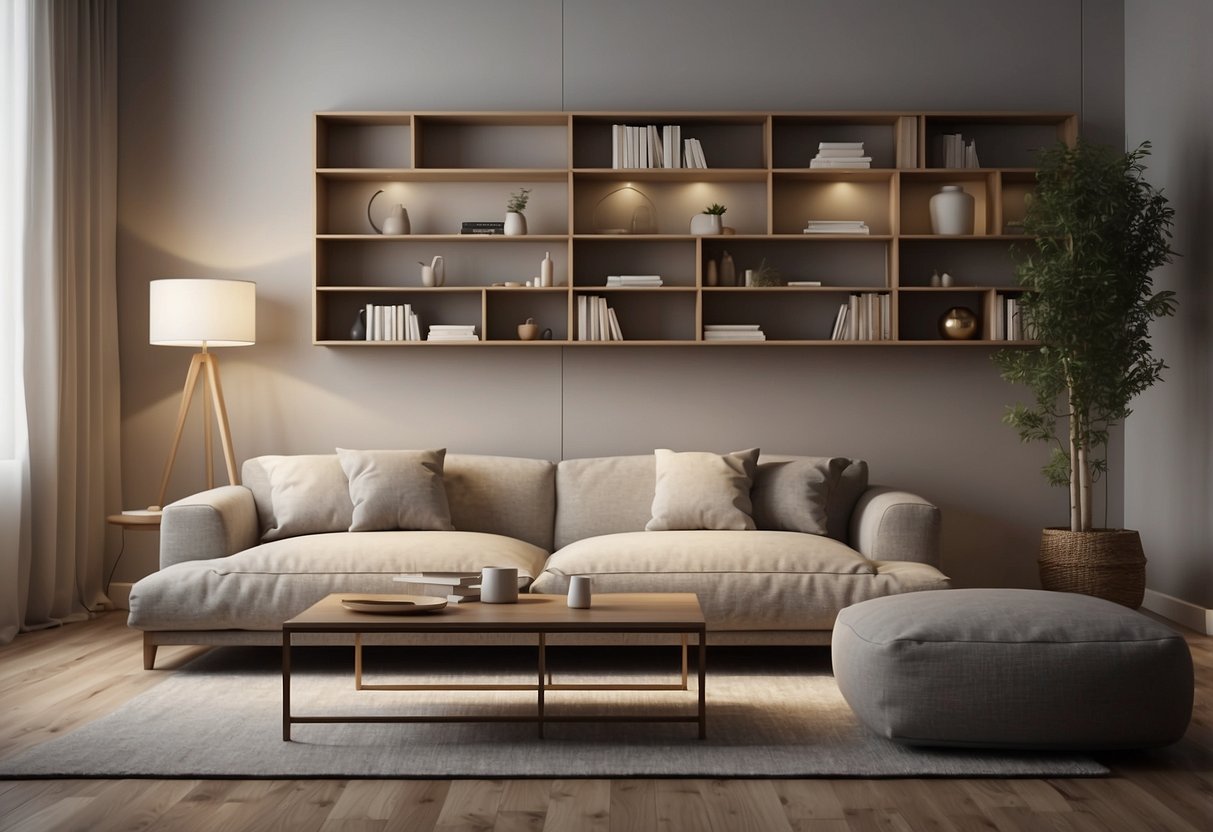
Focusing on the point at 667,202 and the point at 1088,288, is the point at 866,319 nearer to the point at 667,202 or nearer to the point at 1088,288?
the point at 1088,288

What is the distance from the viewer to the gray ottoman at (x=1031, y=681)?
282 centimetres

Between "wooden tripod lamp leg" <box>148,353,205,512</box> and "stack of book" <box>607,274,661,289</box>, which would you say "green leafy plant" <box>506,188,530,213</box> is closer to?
"stack of book" <box>607,274,661,289</box>

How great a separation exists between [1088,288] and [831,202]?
1275 millimetres

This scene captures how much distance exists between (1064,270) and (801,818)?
2.96 metres

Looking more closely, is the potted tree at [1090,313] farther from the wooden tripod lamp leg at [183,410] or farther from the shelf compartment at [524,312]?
the wooden tripod lamp leg at [183,410]

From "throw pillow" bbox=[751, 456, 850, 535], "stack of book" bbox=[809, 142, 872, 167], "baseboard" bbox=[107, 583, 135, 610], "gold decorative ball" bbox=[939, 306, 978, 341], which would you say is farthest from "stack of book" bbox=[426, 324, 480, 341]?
"gold decorative ball" bbox=[939, 306, 978, 341]

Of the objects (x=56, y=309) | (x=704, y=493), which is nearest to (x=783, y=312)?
(x=704, y=493)

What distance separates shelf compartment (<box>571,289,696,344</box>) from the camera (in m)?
5.32

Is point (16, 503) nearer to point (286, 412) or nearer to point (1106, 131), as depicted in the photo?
point (286, 412)

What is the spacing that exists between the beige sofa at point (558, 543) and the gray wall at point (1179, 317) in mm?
1346

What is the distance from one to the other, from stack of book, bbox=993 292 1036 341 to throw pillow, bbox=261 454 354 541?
297cm

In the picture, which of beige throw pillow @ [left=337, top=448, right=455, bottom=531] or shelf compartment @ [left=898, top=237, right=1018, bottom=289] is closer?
beige throw pillow @ [left=337, top=448, right=455, bottom=531]

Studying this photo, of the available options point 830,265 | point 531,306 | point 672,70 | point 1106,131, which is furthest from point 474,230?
point 1106,131

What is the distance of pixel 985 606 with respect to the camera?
9.96 ft
